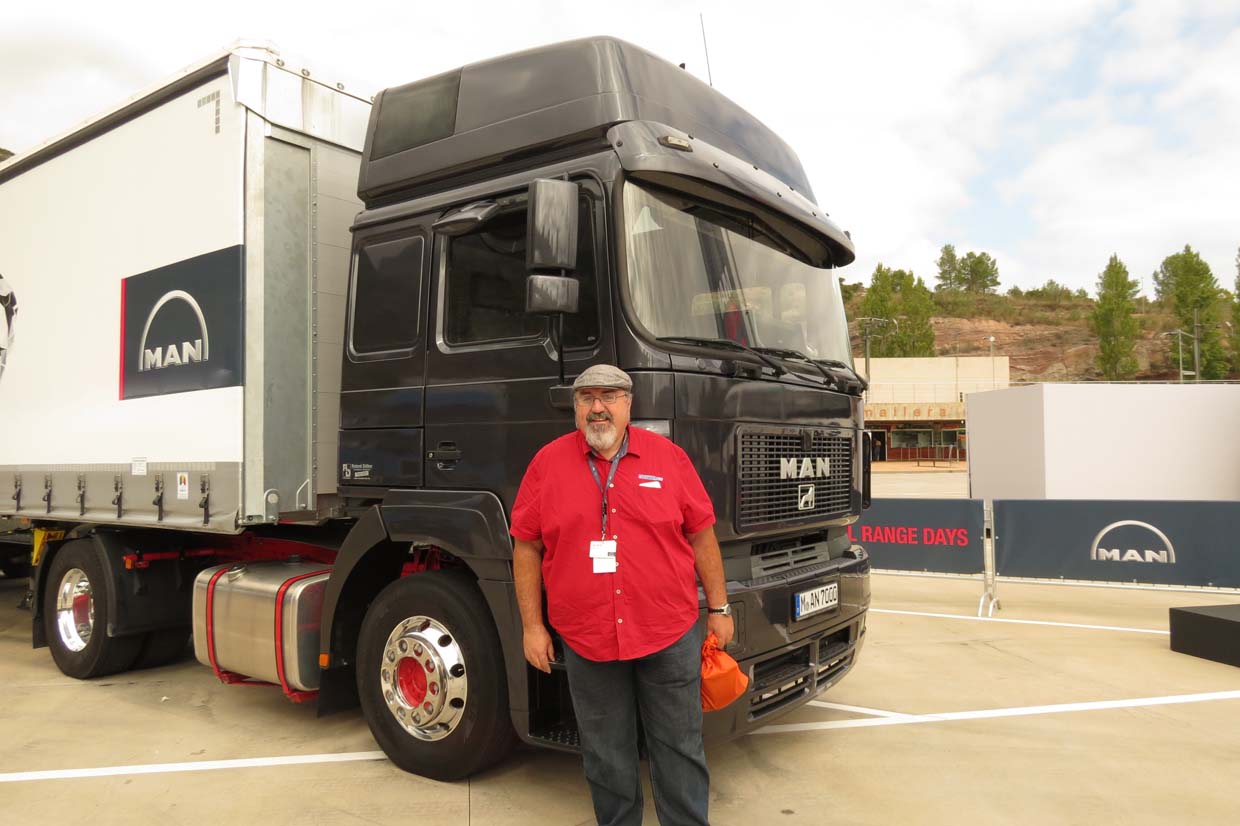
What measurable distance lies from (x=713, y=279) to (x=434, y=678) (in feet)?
7.10

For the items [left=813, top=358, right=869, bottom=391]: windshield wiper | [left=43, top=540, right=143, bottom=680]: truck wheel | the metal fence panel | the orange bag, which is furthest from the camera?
the metal fence panel

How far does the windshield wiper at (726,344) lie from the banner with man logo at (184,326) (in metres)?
2.35

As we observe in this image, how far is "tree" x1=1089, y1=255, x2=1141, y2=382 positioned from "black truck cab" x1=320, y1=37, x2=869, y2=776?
83.7 metres

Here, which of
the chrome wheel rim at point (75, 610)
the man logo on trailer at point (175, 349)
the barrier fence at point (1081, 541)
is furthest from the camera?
the barrier fence at point (1081, 541)

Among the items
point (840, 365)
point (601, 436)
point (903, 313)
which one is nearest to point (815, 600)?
point (840, 365)

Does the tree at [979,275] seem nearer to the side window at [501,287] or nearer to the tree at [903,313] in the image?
the tree at [903,313]

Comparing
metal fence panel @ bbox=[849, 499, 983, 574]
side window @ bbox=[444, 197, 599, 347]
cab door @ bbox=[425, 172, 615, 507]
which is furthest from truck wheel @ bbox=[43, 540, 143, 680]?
metal fence panel @ bbox=[849, 499, 983, 574]

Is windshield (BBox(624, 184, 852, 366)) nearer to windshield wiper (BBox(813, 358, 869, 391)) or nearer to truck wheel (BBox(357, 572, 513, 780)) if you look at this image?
windshield wiper (BBox(813, 358, 869, 391))

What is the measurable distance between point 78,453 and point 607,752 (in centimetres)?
451

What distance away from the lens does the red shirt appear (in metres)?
3.00

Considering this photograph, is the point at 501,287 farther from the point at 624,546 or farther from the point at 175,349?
the point at 175,349

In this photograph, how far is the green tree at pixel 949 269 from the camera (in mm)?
138750

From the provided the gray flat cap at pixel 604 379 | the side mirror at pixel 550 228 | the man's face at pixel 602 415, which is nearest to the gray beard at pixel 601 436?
the man's face at pixel 602 415

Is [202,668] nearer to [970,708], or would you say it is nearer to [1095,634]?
[970,708]
